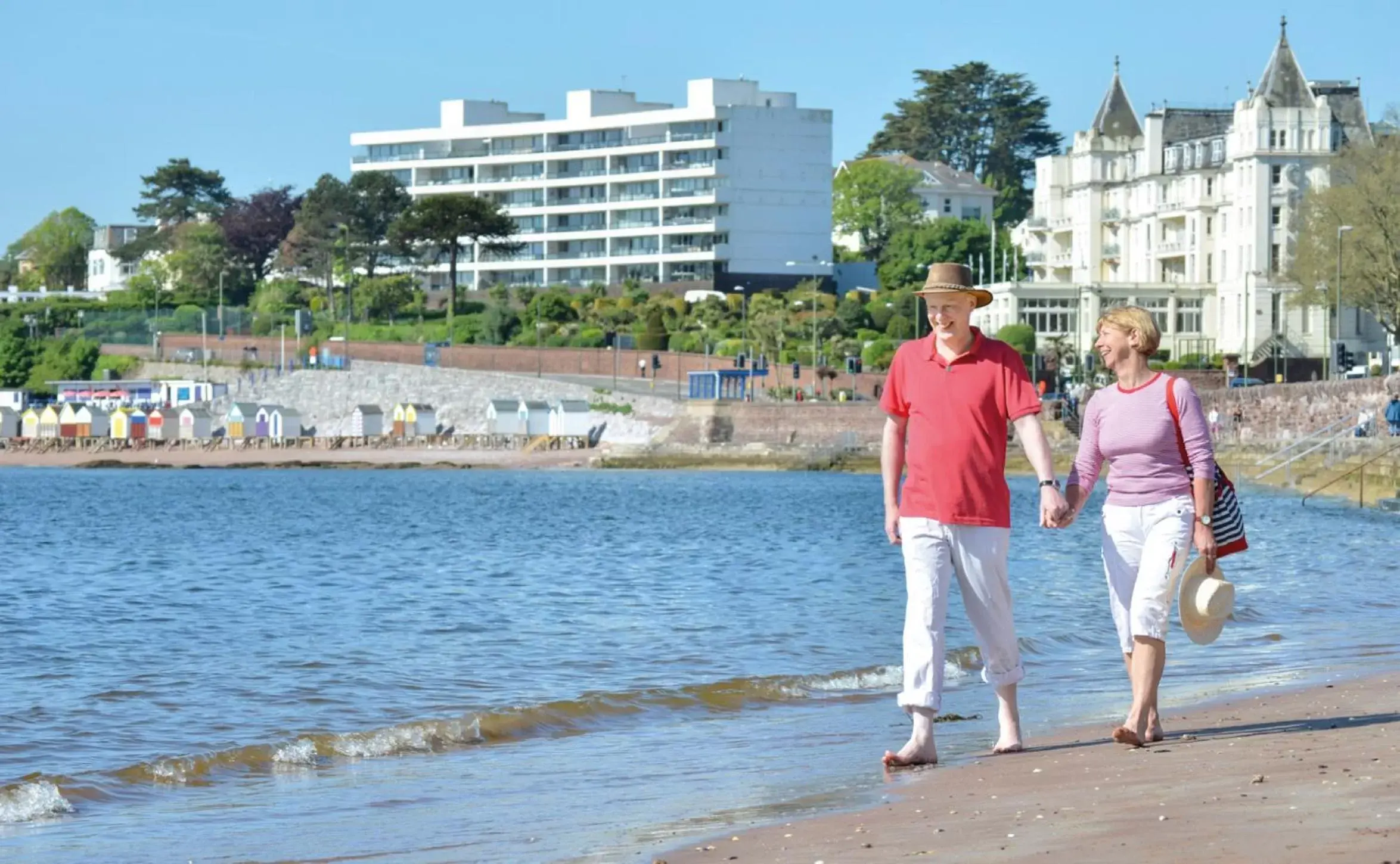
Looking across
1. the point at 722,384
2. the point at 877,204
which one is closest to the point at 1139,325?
the point at 722,384

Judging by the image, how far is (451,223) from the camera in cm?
11962

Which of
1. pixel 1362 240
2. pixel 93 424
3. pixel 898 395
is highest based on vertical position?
pixel 1362 240

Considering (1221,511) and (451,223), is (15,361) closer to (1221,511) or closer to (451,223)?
(451,223)

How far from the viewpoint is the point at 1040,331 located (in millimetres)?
101000

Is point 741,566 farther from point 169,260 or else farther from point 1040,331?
point 169,260

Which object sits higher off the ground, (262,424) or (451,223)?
(451,223)

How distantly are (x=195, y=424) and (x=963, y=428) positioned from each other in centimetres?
10360

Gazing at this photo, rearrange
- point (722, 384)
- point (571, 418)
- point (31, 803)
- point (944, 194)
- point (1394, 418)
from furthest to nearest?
point (944, 194), point (571, 418), point (722, 384), point (1394, 418), point (31, 803)

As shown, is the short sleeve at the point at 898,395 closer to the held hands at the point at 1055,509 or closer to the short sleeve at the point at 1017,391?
the short sleeve at the point at 1017,391

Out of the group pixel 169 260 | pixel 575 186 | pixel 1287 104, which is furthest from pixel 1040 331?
pixel 169 260

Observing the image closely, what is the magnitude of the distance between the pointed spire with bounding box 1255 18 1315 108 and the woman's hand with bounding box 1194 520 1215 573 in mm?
88328

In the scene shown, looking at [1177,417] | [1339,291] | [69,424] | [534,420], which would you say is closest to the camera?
[1177,417]

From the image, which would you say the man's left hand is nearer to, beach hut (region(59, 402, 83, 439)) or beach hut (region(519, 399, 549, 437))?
beach hut (region(519, 399, 549, 437))

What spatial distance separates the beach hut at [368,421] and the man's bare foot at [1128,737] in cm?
9719
